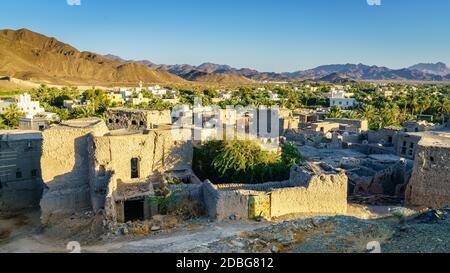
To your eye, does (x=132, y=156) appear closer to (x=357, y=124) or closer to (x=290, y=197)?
(x=290, y=197)

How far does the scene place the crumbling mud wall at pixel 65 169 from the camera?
50.1 ft

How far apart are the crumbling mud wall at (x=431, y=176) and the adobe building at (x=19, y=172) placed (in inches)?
682

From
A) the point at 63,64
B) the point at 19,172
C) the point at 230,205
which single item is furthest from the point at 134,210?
the point at 63,64

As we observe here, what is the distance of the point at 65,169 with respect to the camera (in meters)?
15.8

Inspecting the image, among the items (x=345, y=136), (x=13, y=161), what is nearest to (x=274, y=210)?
(x=13, y=161)

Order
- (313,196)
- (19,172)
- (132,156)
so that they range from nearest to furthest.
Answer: (313,196) < (132,156) < (19,172)

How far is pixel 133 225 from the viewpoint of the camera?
13297 millimetres

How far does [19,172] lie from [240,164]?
10513 mm

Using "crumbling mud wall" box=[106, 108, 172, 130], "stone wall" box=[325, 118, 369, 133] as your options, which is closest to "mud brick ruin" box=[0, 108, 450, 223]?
"crumbling mud wall" box=[106, 108, 172, 130]

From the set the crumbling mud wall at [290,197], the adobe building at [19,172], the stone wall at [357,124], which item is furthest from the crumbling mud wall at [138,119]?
the stone wall at [357,124]

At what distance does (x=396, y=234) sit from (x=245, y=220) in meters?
4.87

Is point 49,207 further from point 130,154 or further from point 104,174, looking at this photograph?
point 130,154

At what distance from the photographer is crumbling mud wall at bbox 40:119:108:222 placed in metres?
15.3

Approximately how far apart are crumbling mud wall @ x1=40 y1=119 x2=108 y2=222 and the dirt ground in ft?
2.08
